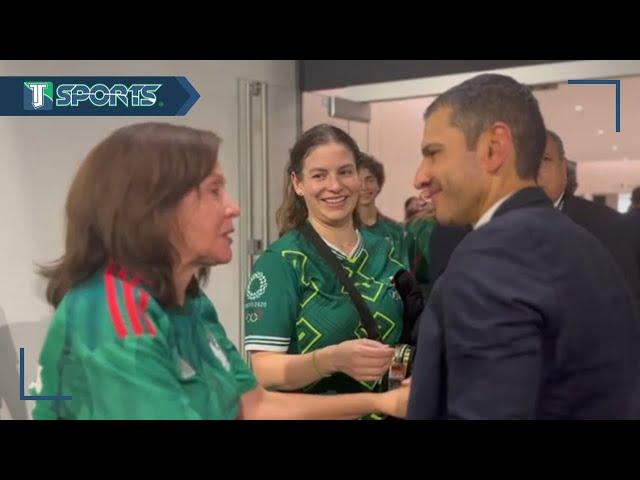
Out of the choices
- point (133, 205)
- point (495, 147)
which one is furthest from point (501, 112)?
point (133, 205)

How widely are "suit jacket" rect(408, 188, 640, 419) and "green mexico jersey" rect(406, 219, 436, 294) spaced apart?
273 millimetres

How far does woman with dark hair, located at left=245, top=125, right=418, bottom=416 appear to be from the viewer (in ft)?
3.94

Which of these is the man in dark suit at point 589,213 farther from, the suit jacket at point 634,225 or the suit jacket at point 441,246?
the suit jacket at point 441,246

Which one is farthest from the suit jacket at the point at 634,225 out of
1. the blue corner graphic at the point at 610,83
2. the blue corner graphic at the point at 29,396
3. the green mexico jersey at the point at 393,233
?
the blue corner graphic at the point at 29,396

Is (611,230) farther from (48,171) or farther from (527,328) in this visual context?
(48,171)

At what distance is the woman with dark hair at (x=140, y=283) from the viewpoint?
0.92 meters

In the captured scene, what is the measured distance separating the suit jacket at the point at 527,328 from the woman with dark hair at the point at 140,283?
0.32m

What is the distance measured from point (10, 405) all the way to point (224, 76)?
647 millimetres

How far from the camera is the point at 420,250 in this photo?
124 cm

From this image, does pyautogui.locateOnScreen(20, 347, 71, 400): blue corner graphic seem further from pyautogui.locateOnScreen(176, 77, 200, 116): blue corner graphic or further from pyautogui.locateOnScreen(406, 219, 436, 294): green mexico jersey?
pyautogui.locateOnScreen(406, 219, 436, 294): green mexico jersey

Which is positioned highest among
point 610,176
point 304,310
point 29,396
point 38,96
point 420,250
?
point 38,96

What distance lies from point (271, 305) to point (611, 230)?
58 cm

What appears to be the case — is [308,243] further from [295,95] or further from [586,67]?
[586,67]

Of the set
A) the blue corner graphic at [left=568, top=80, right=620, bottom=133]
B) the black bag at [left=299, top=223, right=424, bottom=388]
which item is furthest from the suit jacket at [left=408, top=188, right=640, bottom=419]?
the blue corner graphic at [left=568, top=80, right=620, bottom=133]
